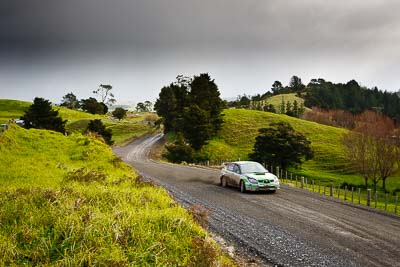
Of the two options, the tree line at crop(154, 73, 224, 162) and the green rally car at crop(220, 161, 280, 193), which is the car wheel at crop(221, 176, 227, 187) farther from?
the tree line at crop(154, 73, 224, 162)

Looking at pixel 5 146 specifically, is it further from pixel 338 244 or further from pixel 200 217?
pixel 338 244

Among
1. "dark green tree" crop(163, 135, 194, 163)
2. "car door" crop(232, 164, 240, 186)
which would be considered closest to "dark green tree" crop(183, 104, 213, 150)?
"dark green tree" crop(163, 135, 194, 163)

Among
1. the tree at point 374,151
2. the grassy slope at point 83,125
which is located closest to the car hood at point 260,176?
the tree at point 374,151

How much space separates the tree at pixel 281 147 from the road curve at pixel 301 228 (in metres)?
29.3

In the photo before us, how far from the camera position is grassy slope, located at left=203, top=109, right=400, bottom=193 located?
54297 millimetres

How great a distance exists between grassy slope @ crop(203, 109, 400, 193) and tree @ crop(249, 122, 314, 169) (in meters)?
4.67

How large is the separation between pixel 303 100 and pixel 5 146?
168 metres

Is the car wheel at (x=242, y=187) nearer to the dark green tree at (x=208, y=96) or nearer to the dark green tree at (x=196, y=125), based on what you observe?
the dark green tree at (x=196, y=125)

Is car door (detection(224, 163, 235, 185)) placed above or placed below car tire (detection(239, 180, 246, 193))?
above

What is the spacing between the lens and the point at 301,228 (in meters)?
11.7

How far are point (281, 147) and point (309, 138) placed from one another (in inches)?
1129

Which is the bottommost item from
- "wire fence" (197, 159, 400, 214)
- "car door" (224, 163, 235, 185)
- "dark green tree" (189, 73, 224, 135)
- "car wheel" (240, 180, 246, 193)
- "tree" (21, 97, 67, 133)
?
"wire fence" (197, 159, 400, 214)

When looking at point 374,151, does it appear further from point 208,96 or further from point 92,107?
point 92,107

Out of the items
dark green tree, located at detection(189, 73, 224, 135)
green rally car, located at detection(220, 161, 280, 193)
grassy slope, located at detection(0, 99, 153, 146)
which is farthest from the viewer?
grassy slope, located at detection(0, 99, 153, 146)
